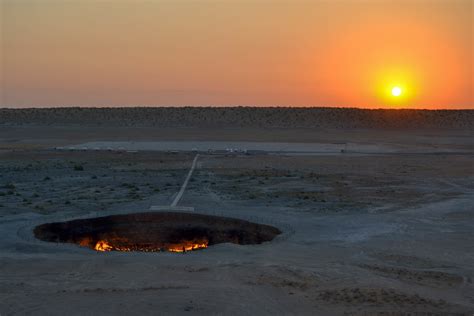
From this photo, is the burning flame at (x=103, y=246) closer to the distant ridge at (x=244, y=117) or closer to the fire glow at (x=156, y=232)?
the fire glow at (x=156, y=232)

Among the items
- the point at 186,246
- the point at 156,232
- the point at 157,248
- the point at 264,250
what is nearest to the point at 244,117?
the point at 156,232

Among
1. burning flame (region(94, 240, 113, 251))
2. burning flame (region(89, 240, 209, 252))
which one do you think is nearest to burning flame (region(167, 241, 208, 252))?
burning flame (region(89, 240, 209, 252))

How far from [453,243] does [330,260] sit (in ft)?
9.38

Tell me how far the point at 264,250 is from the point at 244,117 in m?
82.6

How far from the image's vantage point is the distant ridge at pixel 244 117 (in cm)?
8506

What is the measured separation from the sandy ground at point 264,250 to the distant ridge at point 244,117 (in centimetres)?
5848

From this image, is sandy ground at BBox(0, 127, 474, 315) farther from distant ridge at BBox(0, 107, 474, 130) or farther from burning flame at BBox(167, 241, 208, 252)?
distant ridge at BBox(0, 107, 474, 130)

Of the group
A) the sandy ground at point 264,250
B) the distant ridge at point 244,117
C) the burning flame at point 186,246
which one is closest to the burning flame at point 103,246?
the burning flame at point 186,246

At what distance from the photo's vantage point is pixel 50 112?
98375mm

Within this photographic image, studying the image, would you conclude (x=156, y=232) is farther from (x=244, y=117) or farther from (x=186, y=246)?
(x=244, y=117)

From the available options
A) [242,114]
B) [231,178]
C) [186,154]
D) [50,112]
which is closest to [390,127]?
[242,114]

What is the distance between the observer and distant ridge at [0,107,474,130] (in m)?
85.1

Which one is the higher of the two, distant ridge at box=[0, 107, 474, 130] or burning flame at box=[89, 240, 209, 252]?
distant ridge at box=[0, 107, 474, 130]

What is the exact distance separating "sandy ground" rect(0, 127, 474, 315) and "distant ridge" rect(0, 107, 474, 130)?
58.5 metres
